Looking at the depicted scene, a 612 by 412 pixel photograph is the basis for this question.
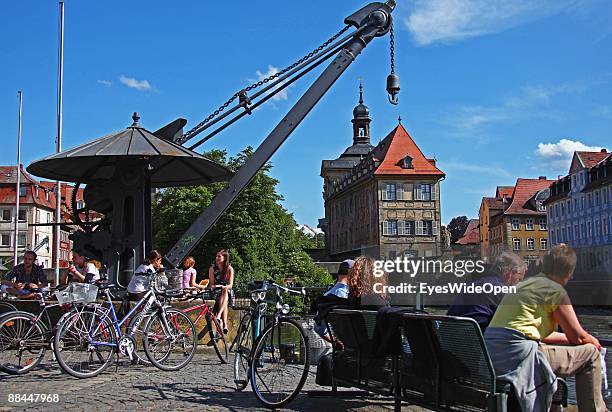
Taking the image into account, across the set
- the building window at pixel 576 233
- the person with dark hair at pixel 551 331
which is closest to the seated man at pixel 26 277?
the person with dark hair at pixel 551 331

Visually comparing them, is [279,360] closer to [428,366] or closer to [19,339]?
[428,366]

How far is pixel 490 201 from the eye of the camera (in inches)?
3757

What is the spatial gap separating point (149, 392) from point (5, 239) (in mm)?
98295

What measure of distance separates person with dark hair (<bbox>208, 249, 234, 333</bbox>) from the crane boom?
2.41 ft

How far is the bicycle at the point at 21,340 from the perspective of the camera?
9.10m

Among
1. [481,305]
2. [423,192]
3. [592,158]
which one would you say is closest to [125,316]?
[481,305]

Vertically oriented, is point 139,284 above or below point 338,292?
above

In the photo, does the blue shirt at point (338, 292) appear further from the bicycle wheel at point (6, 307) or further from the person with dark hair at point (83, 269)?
the person with dark hair at point (83, 269)

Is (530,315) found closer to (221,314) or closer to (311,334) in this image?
(311,334)

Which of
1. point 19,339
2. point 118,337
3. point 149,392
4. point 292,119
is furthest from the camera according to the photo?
point 292,119

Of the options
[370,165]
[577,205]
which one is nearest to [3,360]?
[577,205]

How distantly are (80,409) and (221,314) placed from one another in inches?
183

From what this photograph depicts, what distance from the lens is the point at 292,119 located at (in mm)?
14320

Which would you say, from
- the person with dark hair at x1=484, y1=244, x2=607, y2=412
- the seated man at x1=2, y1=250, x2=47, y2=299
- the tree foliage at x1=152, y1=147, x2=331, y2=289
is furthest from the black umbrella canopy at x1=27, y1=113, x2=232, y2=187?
the tree foliage at x1=152, y1=147, x2=331, y2=289
